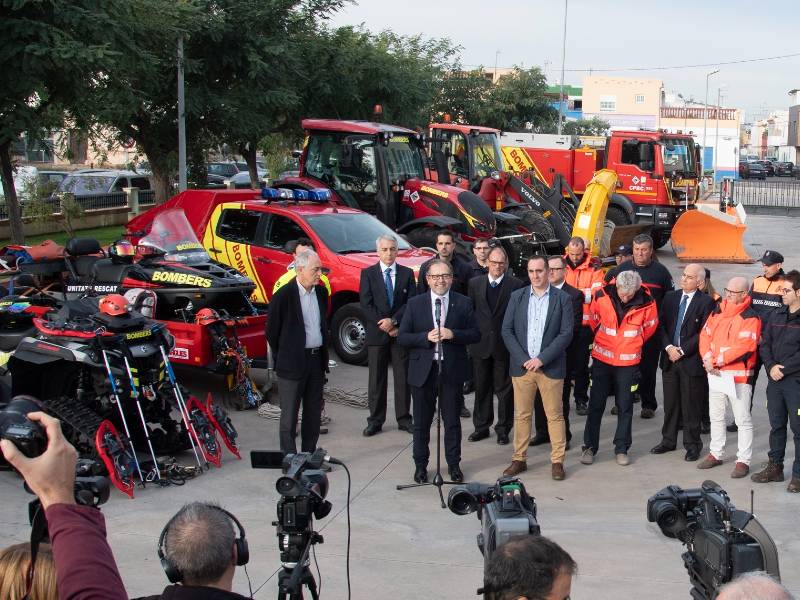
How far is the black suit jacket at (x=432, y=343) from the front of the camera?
8.23 meters

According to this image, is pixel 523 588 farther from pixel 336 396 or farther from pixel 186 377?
pixel 186 377

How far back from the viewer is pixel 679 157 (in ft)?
80.1

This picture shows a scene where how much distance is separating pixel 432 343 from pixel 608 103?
93.0m

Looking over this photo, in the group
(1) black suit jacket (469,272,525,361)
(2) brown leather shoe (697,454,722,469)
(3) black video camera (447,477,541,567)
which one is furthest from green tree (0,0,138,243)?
(3) black video camera (447,477,541,567)

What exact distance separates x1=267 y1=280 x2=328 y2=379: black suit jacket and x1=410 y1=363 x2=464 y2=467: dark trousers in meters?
0.96

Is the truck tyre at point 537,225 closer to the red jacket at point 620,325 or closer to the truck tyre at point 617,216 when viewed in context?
the truck tyre at point 617,216

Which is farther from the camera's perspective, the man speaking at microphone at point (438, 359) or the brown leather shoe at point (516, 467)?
the brown leather shoe at point (516, 467)

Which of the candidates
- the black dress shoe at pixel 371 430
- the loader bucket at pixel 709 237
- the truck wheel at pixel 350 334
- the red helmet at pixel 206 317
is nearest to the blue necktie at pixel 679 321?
the black dress shoe at pixel 371 430

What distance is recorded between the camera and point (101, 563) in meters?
2.49

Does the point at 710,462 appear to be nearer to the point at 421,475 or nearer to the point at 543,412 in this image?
the point at 543,412

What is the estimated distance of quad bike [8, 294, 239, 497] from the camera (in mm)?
7781

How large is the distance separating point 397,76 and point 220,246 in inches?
560

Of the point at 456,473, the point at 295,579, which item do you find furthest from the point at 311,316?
the point at 295,579

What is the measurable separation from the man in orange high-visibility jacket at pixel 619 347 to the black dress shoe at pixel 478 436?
105cm
